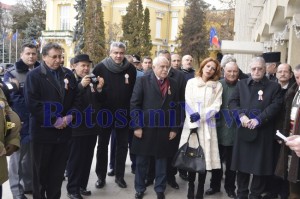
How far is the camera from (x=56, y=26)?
47.1 metres

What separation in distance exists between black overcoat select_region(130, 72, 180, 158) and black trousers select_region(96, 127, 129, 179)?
569mm

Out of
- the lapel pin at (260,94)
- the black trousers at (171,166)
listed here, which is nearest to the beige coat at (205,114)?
the black trousers at (171,166)

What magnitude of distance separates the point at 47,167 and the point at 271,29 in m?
9.80

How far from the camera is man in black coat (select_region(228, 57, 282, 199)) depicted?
4.89 m

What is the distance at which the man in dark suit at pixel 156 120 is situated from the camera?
17.0 ft

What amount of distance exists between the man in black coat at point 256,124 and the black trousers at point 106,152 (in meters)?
1.74

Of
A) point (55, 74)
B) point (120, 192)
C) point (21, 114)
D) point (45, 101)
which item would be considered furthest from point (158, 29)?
point (45, 101)

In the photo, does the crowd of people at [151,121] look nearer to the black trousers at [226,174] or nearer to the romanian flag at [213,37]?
the black trousers at [226,174]

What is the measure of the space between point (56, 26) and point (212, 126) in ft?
147

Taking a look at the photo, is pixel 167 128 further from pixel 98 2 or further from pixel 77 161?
pixel 98 2

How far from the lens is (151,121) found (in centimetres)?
517

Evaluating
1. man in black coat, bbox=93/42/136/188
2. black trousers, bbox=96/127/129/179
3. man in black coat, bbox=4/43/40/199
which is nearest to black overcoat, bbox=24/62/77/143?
man in black coat, bbox=4/43/40/199

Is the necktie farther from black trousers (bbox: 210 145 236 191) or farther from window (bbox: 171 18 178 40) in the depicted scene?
window (bbox: 171 18 178 40)

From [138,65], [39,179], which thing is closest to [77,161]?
[39,179]
